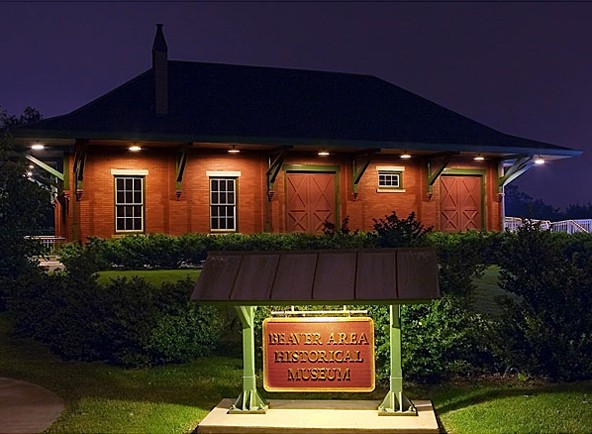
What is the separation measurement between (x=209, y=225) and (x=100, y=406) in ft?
54.9

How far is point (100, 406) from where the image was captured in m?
8.62

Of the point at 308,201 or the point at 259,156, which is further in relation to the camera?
the point at 308,201

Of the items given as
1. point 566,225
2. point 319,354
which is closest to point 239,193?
point 566,225

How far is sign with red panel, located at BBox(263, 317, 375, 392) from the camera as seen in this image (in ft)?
24.7

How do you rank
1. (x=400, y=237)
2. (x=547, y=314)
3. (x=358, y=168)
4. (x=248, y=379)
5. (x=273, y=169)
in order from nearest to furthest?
(x=248, y=379) → (x=547, y=314) → (x=400, y=237) → (x=273, y=169) → (x=358, y=168)

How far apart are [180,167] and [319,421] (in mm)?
17629

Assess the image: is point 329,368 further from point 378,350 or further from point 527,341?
point 527,341

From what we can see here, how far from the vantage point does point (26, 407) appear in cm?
860

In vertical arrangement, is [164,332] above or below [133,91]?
below

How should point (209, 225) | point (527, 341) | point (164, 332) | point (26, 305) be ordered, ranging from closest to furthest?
1. point (527, 341)
2. point (164, 332)
3. point (26, 305)
4. point (209, 225)

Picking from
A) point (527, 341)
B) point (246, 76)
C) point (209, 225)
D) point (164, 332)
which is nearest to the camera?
point (527, 341)

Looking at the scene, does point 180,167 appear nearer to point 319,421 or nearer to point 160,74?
point 160,74

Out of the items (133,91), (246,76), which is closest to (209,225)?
(133,91)

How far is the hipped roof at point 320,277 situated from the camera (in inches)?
278
